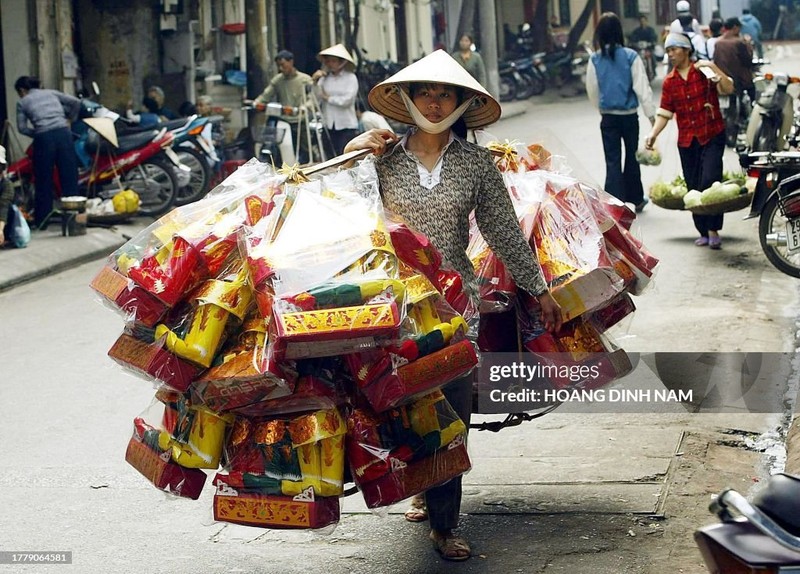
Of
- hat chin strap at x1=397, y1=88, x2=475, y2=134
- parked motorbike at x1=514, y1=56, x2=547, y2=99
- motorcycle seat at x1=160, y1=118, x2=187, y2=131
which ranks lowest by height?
motorcycle seat at x1=160, y1=118, x2=187, y2=131

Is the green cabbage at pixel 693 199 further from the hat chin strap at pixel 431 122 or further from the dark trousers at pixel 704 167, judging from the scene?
the hat chin strap at pixel 431 122

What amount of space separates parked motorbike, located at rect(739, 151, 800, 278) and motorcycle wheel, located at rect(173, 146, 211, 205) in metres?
6.67

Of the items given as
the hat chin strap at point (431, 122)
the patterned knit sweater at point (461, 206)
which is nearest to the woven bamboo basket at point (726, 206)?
the patterned knit sweater at point (461, 206)

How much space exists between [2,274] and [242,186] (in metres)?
7.01

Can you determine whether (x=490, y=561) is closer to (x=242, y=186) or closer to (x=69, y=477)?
(x=242, y=186)

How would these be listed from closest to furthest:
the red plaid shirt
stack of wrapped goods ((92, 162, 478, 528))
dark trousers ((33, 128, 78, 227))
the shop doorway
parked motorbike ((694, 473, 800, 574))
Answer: parked motorbike ((694, 473, 800, 574)) → stack of wrapped goods ((92, 162, 478, 528)) → the red plaid shirt → dark trousers ((33, 128, 78, 227)) → the shop doorway

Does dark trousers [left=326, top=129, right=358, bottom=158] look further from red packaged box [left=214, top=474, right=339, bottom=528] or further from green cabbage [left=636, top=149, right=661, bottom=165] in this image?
red packaged box [left=214, top=474, right=339, bottom=528]

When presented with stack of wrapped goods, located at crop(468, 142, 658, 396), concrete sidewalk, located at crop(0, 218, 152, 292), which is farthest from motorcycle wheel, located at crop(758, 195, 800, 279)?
concrete sidewalk, located at crop(0, 218, 152, 292)

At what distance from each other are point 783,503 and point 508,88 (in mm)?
27115

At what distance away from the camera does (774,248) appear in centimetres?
866

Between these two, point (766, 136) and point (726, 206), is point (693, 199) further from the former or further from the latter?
point (766, 136)

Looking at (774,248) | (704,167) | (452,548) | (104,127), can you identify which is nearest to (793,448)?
(452,548)

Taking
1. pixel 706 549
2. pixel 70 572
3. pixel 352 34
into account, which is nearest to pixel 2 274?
pixel 70 572

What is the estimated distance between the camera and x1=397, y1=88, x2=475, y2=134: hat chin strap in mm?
4258
